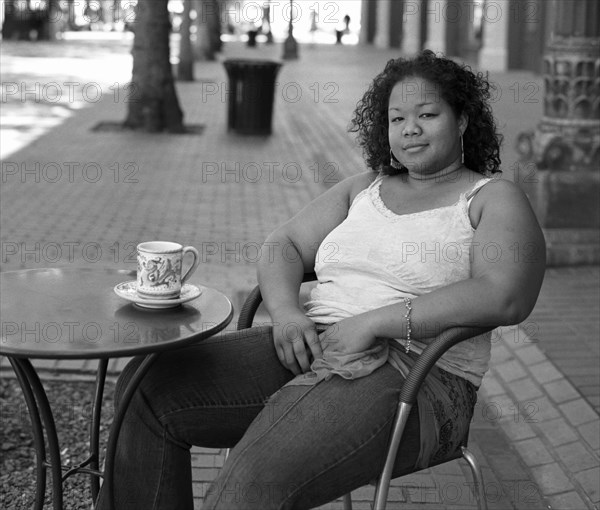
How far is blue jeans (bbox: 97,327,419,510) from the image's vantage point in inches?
95.3

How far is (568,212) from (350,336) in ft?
15.6

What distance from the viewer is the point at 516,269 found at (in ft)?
9.04

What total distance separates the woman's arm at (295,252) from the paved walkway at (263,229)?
931mm

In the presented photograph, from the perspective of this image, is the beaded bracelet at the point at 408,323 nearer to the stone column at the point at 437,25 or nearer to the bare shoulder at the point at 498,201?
the bare shoulder at the point at 498,201

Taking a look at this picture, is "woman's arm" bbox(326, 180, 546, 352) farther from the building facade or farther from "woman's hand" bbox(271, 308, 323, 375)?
the building facade

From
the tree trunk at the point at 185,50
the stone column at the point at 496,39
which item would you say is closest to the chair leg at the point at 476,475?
the tree trunk at the point at 185,50

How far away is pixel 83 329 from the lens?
266 cm

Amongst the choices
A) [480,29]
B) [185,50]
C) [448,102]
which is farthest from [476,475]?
[480,29]

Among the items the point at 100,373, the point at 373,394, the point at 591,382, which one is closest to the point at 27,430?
the point at 100,373

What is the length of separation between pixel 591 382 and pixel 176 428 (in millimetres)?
2593

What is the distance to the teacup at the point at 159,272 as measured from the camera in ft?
9.18

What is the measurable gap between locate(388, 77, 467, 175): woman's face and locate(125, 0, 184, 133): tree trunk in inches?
456

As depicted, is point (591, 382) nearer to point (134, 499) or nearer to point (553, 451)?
point (553, 451)

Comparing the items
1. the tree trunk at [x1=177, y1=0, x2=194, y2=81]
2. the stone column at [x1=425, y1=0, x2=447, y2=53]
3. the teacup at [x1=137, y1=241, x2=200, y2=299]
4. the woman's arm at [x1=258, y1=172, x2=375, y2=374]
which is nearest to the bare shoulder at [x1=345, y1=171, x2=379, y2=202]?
the woman's arm at [x1=258, y1=172, x2=375, y2=374]
